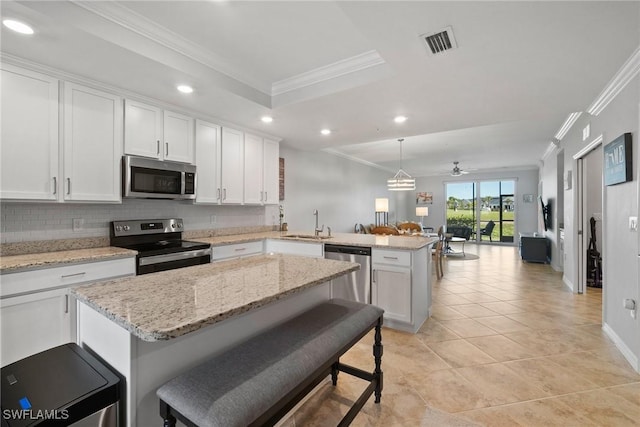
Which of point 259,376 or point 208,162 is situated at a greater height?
point 208,162

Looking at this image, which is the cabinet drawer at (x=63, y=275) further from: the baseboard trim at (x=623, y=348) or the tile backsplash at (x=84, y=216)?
the baseboard trim at (x=623, y=348)

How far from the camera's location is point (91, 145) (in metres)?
2.56

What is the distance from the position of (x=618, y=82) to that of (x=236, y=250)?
13.4 ft

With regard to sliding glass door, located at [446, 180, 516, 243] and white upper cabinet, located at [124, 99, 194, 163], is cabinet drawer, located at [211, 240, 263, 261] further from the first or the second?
sliding glass door, located at [446, 180, 516, 243]

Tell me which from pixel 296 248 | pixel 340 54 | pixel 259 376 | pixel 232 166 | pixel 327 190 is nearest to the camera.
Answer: pixel 259 376

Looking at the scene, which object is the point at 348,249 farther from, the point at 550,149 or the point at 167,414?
the point at 550,149

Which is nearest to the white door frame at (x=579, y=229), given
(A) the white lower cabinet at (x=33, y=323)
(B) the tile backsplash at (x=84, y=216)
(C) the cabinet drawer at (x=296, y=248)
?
(C) the cabinet drawer at (x=296, y=248)

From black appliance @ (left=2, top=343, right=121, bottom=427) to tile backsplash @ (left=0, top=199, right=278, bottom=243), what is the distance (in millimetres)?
1971

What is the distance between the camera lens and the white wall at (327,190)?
5.43m

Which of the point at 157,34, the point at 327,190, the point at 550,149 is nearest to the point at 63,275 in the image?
the point at 157,34

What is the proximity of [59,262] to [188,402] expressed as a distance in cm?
189

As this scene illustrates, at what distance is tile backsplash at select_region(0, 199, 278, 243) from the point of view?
2.40 m

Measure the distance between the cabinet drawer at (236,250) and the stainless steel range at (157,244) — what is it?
0.33 feet

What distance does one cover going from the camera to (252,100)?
2.98 meters
